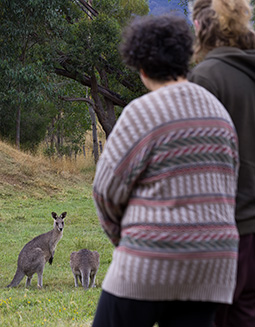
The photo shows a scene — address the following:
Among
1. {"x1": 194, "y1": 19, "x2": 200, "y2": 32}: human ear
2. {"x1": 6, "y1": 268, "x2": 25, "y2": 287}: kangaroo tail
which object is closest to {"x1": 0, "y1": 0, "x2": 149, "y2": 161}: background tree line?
{"x1": 6, "y1": 268, "x2": 25, "y2": 287}: kangaroo tail

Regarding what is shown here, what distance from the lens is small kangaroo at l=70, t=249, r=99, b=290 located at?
792 cm

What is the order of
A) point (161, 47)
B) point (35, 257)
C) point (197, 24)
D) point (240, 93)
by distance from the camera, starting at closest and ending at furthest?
1. point (161, 47)
2. point (240, 93)
3. point (197, 24)
4. point (35, 257)

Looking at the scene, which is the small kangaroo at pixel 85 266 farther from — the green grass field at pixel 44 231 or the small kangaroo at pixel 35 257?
the small kangaroo at pixel 35 257

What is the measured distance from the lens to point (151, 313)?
196cm

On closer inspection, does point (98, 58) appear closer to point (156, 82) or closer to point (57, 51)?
point (57, 51)

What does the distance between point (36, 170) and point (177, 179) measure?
17.4 metres

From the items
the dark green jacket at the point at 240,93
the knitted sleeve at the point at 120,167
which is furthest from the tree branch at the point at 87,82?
the knitted sleeve at the point at 120,167

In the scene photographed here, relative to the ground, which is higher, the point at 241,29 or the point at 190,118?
the point at 241,29

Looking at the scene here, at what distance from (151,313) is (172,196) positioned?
42 centimetres

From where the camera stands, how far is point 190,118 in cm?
201

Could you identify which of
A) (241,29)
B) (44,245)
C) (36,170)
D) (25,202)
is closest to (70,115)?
(36,170)

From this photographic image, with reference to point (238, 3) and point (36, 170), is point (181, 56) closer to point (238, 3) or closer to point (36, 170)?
point (238, 3)

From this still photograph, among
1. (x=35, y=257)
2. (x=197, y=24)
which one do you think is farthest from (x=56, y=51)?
(x=197, y=24)

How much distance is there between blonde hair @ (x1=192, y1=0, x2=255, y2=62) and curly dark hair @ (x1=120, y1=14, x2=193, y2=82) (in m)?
0.36
